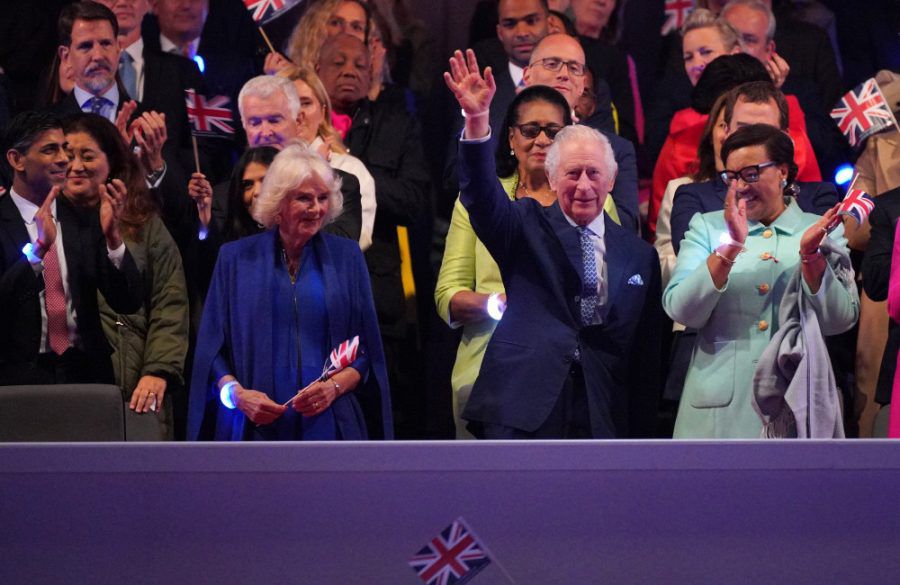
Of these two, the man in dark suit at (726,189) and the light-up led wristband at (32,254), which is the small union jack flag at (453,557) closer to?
the man in dark suit at (726,189)

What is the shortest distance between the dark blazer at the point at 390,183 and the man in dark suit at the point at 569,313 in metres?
0.89

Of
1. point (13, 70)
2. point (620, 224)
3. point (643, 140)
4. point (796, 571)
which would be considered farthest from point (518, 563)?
point (13, 70)

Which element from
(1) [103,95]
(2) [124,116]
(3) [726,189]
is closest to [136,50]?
(1) [103,95]

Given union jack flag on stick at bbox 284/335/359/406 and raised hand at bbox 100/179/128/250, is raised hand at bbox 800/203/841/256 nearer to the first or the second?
union jack flag on stick at bbox 284/335/359/406

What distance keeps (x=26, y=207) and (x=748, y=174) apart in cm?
205

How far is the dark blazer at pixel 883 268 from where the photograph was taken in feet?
13.6

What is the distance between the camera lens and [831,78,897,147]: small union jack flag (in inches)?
186

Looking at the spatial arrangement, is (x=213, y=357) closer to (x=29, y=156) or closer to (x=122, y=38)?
(x=29, y=156)

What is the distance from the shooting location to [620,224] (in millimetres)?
4332

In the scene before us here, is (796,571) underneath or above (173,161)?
underneath

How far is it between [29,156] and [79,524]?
6.22 ft

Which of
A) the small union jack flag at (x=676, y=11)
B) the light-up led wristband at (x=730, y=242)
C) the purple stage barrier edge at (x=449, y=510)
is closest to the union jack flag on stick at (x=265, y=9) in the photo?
the small union jack flag at (x=676, y=11)

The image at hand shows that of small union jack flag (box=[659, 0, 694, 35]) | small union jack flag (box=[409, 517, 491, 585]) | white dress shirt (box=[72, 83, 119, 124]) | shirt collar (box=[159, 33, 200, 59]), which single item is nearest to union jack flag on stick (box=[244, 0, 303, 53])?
shirt collar (box=[159, 33, 200, 59])

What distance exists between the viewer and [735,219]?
3.74 meters
